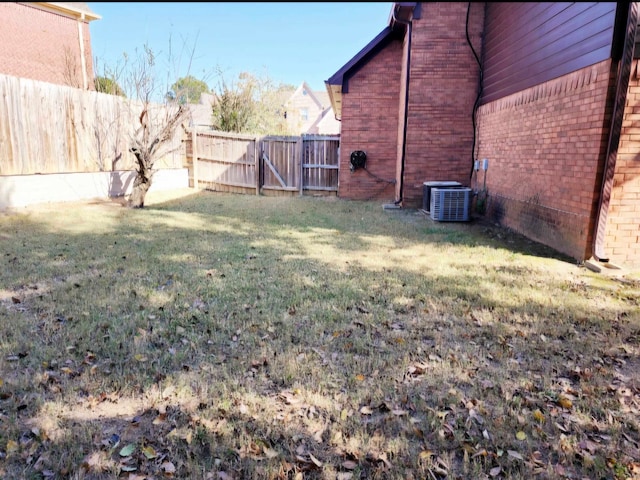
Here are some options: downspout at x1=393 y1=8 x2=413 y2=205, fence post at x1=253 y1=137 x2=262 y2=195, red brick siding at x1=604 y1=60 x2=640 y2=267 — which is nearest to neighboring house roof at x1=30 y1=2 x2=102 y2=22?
fence post at x1=253 y1=137 x2=262 y2=195

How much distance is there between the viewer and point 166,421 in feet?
7.57

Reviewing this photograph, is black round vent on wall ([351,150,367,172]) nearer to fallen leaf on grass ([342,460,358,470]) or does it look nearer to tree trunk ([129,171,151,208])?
tree trunk ([129,171,151,208])

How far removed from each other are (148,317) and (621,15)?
6.23m

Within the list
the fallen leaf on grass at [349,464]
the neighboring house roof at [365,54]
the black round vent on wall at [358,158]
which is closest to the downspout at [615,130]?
the fallen leaf on grass at [349,464]

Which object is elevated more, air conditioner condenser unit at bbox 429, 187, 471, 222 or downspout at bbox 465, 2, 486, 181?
downspout at bbox 465, 2, 486, 181

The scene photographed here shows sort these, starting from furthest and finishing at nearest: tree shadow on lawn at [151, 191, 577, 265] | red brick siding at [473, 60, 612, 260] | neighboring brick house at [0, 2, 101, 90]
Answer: neighboring brick house at [0, 2, 101, 90], tree shadow on lawn at [151, 191, 577, 265], red brick siding at [473, 60, 612, 260]

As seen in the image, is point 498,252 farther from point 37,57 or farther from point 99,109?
point 37,57

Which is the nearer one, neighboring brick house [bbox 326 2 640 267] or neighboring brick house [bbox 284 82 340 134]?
neighboring brick house [bbox 326 2 640 267]

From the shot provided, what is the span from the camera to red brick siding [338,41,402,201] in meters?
11.6

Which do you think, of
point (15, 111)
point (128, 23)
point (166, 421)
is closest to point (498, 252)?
point (166, 421)

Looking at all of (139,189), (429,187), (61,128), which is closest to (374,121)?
(429,187)

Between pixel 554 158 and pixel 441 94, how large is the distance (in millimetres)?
4263

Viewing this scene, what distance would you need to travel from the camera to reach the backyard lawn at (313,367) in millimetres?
2078

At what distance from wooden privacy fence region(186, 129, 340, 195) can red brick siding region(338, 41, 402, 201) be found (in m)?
0.85
